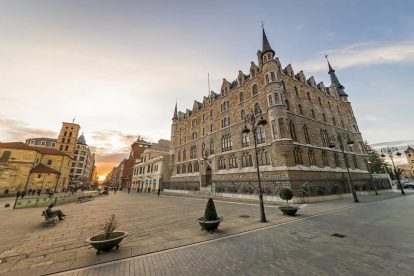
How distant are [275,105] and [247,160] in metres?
8.82

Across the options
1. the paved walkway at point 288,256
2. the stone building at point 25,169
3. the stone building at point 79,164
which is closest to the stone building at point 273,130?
the paved walkway at point 288,256

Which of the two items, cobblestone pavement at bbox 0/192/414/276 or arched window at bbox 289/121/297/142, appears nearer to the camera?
cobblestone pavement at bbox 0/192/414/276

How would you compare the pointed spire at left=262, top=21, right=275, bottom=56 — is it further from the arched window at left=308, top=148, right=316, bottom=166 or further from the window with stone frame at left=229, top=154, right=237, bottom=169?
the window with stone frame at left=229, top=154, right=237, bottom=169

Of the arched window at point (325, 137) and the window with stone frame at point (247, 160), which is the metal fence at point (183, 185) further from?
the arched window at point (325, 137)

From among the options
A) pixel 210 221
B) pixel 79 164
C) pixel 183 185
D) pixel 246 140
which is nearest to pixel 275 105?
pixel 246 140

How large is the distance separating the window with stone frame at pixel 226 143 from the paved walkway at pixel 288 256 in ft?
65.6

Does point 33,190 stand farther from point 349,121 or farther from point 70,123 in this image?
point 349,121

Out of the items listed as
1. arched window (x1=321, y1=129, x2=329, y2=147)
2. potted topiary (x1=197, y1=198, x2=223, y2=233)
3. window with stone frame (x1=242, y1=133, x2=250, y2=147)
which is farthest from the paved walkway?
arched window (x1=321, y1=129, x2=329, y2=147)

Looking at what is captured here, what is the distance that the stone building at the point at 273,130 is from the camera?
19.6 meters

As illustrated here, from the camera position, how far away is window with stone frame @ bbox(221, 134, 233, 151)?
2702 cm

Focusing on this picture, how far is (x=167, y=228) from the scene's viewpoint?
27.0 ft

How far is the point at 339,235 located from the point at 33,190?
4854cm

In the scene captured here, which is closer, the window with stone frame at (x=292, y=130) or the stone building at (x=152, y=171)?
the window with stone frame at (x=292, y=130)

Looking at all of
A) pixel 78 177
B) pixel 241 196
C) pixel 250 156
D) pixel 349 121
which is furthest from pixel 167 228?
pixel 78 177
